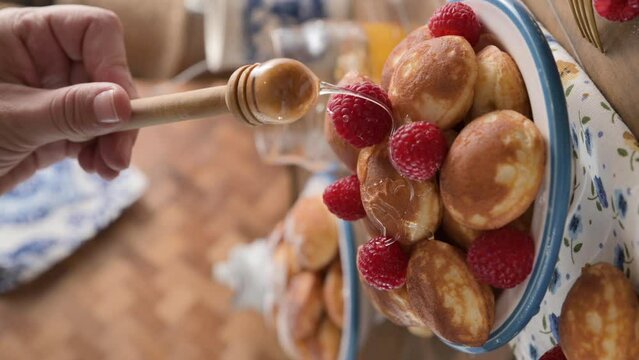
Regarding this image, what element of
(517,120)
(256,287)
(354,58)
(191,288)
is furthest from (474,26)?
(191,288)

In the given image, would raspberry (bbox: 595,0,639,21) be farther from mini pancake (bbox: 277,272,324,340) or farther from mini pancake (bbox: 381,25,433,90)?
mini pancake (bbox: 277,272,324,340)

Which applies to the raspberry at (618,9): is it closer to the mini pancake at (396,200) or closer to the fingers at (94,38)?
the mini pancake at (396,200)

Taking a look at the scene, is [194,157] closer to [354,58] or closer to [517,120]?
[354,58]

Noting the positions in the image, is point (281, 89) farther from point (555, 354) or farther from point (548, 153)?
point (555, 354)

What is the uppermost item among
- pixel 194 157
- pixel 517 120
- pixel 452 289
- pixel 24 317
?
pixel 517 120

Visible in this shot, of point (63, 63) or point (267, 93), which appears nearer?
point (267, 93)

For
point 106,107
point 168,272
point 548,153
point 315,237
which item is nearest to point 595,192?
point 548,153

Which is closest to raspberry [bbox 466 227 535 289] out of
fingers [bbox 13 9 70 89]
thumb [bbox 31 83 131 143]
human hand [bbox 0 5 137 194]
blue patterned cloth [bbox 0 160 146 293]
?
thumb [bbox 31 83 131 143]
